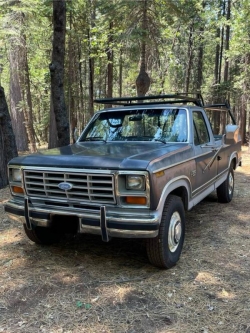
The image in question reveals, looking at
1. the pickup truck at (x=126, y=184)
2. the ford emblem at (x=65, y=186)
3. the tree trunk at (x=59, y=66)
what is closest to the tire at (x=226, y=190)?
the pickup truck at (x=126, y=184)

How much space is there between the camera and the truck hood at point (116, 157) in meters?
3.30

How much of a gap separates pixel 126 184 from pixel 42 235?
179cm

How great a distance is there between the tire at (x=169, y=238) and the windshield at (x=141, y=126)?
1.08 meters

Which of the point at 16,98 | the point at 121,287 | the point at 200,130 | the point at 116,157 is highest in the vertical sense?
the point at 16,98

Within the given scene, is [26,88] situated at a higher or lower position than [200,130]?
higher

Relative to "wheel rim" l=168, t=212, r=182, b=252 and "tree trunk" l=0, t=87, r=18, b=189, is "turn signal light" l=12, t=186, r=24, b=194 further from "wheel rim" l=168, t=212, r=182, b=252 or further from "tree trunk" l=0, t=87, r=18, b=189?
"tree trunk" l=0, t=87, r=18, b=189

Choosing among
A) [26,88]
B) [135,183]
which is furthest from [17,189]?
[26,88]

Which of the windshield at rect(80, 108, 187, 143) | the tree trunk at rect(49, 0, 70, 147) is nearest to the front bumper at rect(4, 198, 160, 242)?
the windshield at rect(80, 108, 187, 143)

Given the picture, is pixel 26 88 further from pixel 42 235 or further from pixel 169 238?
pixel 169 238

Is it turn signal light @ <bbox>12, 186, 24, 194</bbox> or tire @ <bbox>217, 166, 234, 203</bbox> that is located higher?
turn signal light @ <bbox>12, 186, 24, 194</bbox>

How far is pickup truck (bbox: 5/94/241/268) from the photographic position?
10.8 ft

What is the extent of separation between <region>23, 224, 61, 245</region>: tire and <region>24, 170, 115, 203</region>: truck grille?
734mm

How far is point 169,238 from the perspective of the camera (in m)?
3.75

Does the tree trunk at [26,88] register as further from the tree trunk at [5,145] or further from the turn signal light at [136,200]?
the turn signal light at [136,200]
